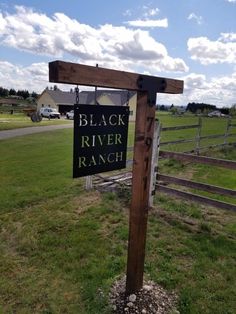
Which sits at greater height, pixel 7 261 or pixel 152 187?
pixel 152 187

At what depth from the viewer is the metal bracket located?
2.78m

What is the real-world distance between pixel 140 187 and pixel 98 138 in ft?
2.15

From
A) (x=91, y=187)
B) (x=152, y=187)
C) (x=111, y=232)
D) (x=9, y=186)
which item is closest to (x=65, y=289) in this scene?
(x=111, y=232)

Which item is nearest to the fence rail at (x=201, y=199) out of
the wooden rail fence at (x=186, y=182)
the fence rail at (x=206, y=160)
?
the wooden rail fence at (x=186, y=182)

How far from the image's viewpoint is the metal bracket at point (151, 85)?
9.11ft

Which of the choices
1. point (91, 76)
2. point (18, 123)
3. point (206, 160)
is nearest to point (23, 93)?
point (18, 123)

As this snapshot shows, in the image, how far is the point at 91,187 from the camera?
6.81 metres

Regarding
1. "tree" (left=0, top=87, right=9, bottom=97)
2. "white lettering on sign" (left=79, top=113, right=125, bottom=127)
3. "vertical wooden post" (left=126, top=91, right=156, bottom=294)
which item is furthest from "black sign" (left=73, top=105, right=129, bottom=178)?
"tree" (left=0, top=87, right=9, bottom=97)

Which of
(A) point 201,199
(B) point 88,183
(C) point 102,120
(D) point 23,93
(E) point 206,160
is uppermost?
(D) point 23,93

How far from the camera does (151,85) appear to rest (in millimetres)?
2859

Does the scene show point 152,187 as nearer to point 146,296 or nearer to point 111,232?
point 111,232

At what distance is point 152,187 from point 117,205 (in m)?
0.77

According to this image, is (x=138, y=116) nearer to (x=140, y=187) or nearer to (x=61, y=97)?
(x=140, y=187)

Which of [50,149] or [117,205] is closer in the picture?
[117,205]
